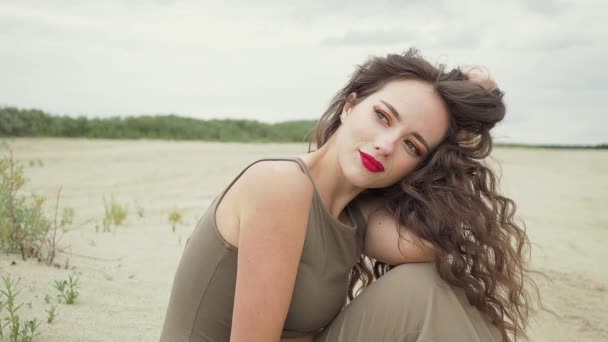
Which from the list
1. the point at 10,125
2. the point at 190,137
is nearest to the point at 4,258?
the point at 10,125

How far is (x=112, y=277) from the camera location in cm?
420

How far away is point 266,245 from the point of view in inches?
85.0

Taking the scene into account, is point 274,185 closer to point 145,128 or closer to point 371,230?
point 371,230

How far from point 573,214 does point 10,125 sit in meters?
10.3

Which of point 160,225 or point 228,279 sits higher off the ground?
point 228,279

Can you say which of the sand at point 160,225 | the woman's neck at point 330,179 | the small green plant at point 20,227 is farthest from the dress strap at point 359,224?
the small green plant at point 20,227

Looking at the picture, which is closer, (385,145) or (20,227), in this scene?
(385,145)

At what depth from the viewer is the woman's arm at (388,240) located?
102 inches

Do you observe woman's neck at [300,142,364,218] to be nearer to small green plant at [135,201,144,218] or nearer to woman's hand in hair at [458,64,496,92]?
woman's hand in hair at [458,64,496,92]

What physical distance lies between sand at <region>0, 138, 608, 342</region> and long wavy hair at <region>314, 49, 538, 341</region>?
1.44 metres

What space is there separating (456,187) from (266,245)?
103cm

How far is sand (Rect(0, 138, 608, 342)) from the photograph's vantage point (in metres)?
3.60

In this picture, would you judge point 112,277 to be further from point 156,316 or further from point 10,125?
point 10,125

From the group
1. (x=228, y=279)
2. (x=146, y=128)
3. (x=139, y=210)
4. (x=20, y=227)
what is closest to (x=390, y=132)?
(x=228, y=279)
